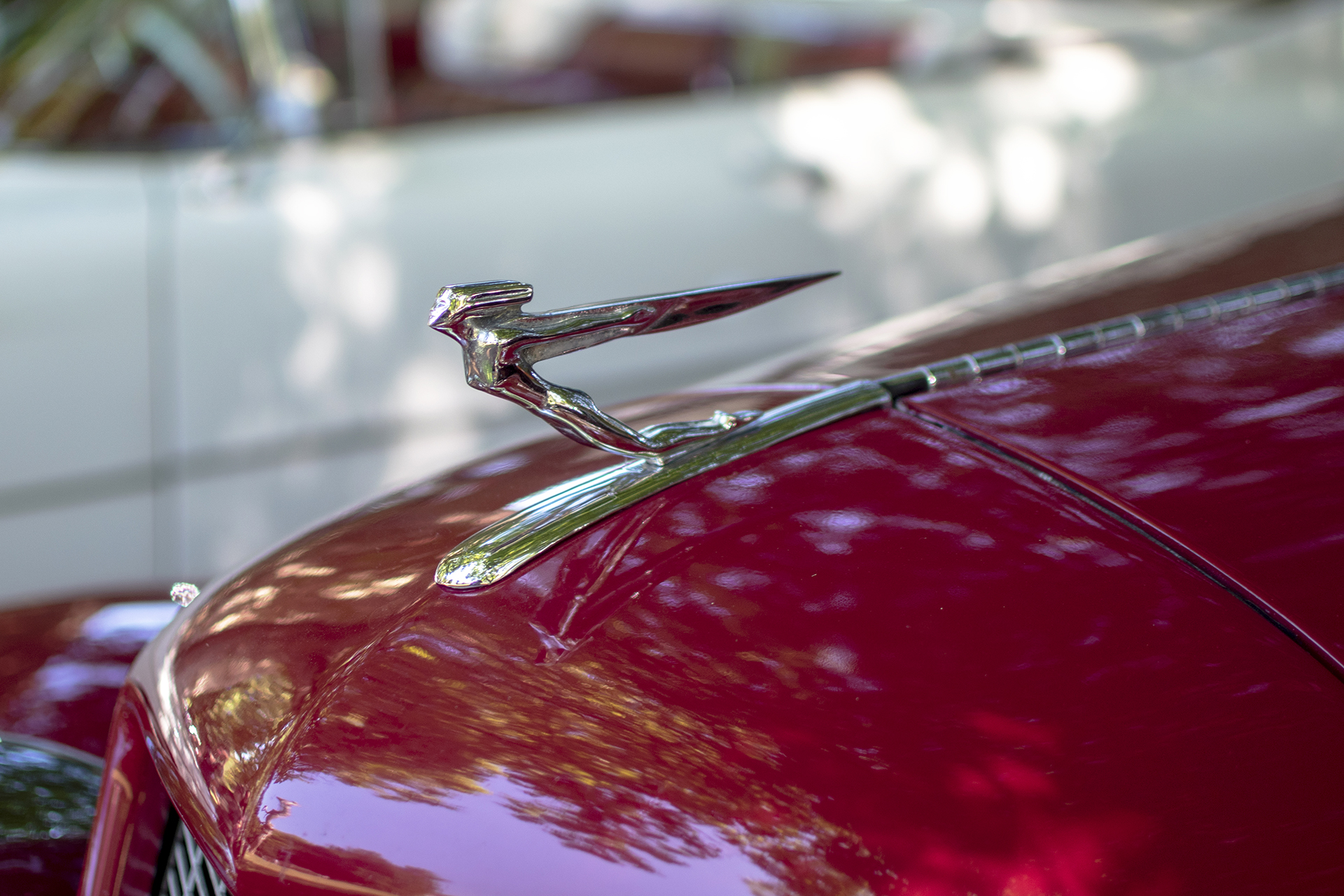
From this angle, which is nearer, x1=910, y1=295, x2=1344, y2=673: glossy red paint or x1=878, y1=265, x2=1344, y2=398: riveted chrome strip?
x1=910, y1=295, x2=1344, y2=673: glossy red paint

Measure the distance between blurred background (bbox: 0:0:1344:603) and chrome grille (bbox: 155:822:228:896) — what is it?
1.77 m

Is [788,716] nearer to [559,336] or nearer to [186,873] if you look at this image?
[559,336]

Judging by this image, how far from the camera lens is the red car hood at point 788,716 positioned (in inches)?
29.1

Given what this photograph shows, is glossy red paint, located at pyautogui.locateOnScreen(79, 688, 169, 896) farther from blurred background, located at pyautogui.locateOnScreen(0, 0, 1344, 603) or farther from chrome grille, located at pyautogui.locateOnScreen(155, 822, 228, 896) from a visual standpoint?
blurred background, located at pyautogui.locateOnScreen(0, 0, 1344, 603)

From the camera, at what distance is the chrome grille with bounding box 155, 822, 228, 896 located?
104 centimetres

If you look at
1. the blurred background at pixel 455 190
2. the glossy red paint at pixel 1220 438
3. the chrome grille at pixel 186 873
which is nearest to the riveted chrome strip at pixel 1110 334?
the glossy red paint at pixel 1220 438

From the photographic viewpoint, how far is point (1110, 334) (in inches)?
46.9

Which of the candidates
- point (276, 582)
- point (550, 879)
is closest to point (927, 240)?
point (276, 582)

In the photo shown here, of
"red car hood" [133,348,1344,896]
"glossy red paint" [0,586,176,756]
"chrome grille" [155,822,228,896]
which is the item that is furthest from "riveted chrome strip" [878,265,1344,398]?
"glossy red paint" [0,586,176,756]

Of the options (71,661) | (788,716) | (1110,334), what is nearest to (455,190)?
(71,661)

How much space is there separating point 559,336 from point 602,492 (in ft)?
0.42

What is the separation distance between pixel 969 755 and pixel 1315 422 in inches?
18.2

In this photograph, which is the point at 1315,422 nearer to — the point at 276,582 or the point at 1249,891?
the point at 1249,891

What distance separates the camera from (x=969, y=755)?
2.52 feet
